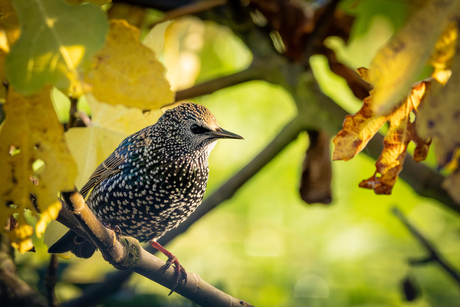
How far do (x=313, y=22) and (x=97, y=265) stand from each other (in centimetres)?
55

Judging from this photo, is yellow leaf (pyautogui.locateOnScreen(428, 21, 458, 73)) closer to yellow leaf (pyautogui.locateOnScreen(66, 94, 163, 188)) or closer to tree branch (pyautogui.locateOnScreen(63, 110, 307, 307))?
yellow leaf (pyautogui.locateOnScreen(66, 94, 163, 188))

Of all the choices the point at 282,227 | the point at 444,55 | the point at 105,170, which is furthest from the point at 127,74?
the point at 282,227

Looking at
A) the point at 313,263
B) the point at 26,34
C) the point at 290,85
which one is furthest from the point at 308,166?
the point at 26,34

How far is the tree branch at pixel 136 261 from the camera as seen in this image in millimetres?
362

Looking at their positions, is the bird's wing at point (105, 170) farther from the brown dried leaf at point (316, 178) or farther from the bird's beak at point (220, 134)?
the brown dried leaf at point (316, 178)

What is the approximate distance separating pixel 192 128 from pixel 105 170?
0.12 m

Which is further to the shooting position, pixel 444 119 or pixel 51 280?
pixel 51 280

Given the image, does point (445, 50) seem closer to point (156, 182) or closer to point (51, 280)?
point (156, 182)

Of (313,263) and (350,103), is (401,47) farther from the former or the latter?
(350,103)

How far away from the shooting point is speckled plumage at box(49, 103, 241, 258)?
474 mm

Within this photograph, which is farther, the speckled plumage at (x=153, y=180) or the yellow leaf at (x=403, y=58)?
the speckled plumage at (x=153, y=180)

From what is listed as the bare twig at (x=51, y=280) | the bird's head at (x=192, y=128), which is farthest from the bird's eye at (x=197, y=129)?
the bare twig at (x=51, y=280)

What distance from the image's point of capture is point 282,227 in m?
1.06

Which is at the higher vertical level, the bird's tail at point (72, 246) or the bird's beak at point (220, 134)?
the bird's beak at point (220, 134)
